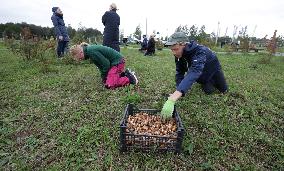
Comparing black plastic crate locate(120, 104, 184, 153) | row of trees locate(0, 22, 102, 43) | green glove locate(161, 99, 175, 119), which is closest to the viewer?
black plastic crate locate(120, 104, 184, 153)

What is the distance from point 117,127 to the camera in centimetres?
367

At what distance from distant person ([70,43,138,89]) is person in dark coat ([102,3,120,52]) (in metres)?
2.05

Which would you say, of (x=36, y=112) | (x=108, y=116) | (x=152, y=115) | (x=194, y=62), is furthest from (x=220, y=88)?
(x=36, y=112)

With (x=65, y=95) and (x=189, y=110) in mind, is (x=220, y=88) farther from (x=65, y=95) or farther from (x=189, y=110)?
(x=65, y=95)

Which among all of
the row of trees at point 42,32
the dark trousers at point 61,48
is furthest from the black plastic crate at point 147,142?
the row of trees at point 42,32

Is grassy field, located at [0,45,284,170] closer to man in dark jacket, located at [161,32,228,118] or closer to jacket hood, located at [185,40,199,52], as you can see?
man in dark jacket, located at [161,32,228,118]

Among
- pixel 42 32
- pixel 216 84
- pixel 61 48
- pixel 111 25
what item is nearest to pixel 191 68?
pixel 216 84

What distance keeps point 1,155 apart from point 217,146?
2.63 meters

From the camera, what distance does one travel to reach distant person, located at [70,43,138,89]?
5.23 meters

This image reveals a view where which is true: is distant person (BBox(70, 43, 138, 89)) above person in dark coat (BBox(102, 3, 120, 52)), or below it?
below

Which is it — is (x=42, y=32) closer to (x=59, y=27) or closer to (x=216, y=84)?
(x=59, y=27)

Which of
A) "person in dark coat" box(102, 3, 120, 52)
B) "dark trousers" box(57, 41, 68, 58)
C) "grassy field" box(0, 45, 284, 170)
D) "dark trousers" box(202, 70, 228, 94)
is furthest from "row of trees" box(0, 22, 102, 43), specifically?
"dark trousers" box(202, 70, 228, 94)

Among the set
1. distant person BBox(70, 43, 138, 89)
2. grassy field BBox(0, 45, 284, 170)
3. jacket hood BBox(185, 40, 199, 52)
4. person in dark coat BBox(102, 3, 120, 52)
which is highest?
person in dark coat BBox(102, 3, 120, 52)

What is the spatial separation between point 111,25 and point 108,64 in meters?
2.32
